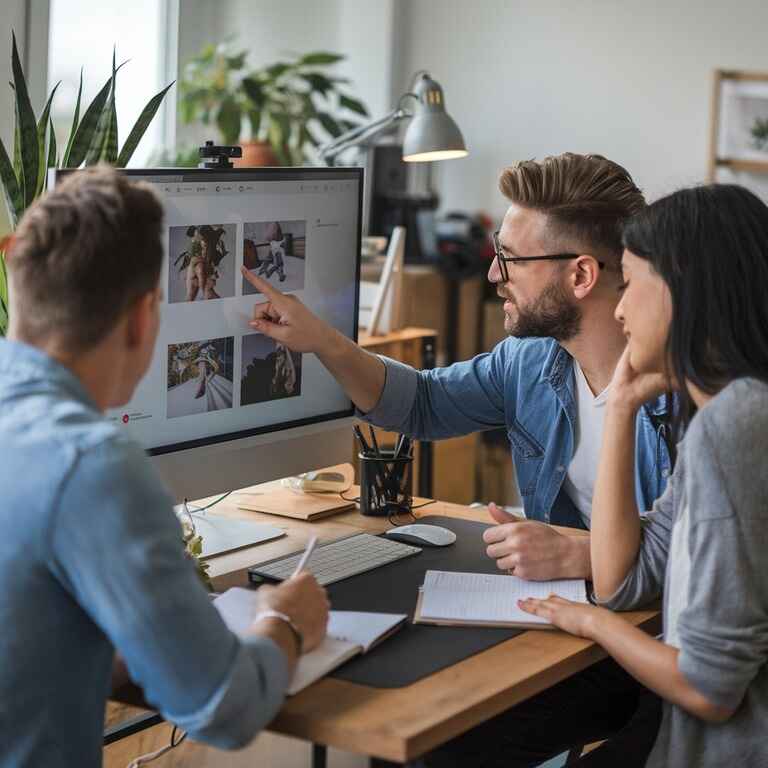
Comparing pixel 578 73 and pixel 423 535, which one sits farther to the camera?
pixel 578 73

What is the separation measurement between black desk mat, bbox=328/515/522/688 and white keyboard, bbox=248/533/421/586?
14mm

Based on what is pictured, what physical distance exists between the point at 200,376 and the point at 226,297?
12cm

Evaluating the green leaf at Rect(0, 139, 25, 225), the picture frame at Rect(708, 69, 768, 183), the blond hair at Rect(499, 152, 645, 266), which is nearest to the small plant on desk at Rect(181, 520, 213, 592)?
the green leaf at Rect(0, 139, 25, 225)

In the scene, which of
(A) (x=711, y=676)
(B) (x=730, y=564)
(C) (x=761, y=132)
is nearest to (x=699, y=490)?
(B) (x=730, y=564)

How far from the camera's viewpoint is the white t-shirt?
2.03 meters

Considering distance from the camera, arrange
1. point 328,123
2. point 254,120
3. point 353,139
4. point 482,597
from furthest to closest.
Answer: point 328,123 < point 254,120 < point 353,139 < point 482,597

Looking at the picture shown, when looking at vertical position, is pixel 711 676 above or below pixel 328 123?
below

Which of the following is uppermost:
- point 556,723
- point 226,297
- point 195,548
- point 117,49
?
point 117,49

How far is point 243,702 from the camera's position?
1.14 metres

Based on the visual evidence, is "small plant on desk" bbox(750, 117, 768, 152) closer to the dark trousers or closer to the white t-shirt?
the white t-shirt

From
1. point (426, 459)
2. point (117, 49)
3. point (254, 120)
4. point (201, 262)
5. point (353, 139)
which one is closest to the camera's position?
point (201, 262)

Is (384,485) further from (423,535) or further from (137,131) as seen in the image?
(137,131)

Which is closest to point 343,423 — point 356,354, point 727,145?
point 356,354

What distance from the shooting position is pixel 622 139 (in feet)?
17.1
